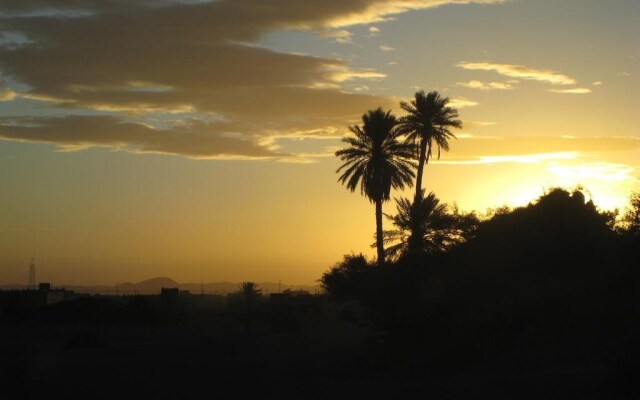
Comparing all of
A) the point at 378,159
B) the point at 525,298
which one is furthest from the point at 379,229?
the point at 525,298

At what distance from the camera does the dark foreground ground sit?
90.0 ft

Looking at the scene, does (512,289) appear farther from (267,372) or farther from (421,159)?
(421,159)

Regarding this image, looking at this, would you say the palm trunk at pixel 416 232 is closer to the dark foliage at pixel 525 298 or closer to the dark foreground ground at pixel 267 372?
the dark foliage at pixel 525 298

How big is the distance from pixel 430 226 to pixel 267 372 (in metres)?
17.9

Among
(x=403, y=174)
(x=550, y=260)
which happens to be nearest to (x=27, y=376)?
(x=550, y=260)

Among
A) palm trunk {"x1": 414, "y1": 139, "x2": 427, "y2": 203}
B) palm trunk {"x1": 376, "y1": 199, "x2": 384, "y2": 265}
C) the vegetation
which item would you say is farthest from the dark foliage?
palm trunk {"x1": 414, "y1": 139, "x2": 427, "y2": 203}

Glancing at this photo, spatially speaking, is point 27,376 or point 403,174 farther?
point 403,174

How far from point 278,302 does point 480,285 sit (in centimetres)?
9592

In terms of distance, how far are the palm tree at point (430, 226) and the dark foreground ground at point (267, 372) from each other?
22.7 ft

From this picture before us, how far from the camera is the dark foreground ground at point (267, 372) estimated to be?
27422mm

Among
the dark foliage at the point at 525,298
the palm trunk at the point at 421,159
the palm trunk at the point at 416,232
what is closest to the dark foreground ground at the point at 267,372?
the dark foliage at the point at 525,298

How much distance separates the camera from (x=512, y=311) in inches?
1449

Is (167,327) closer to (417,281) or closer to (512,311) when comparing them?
(417,281)

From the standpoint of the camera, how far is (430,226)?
55625 millimetres
